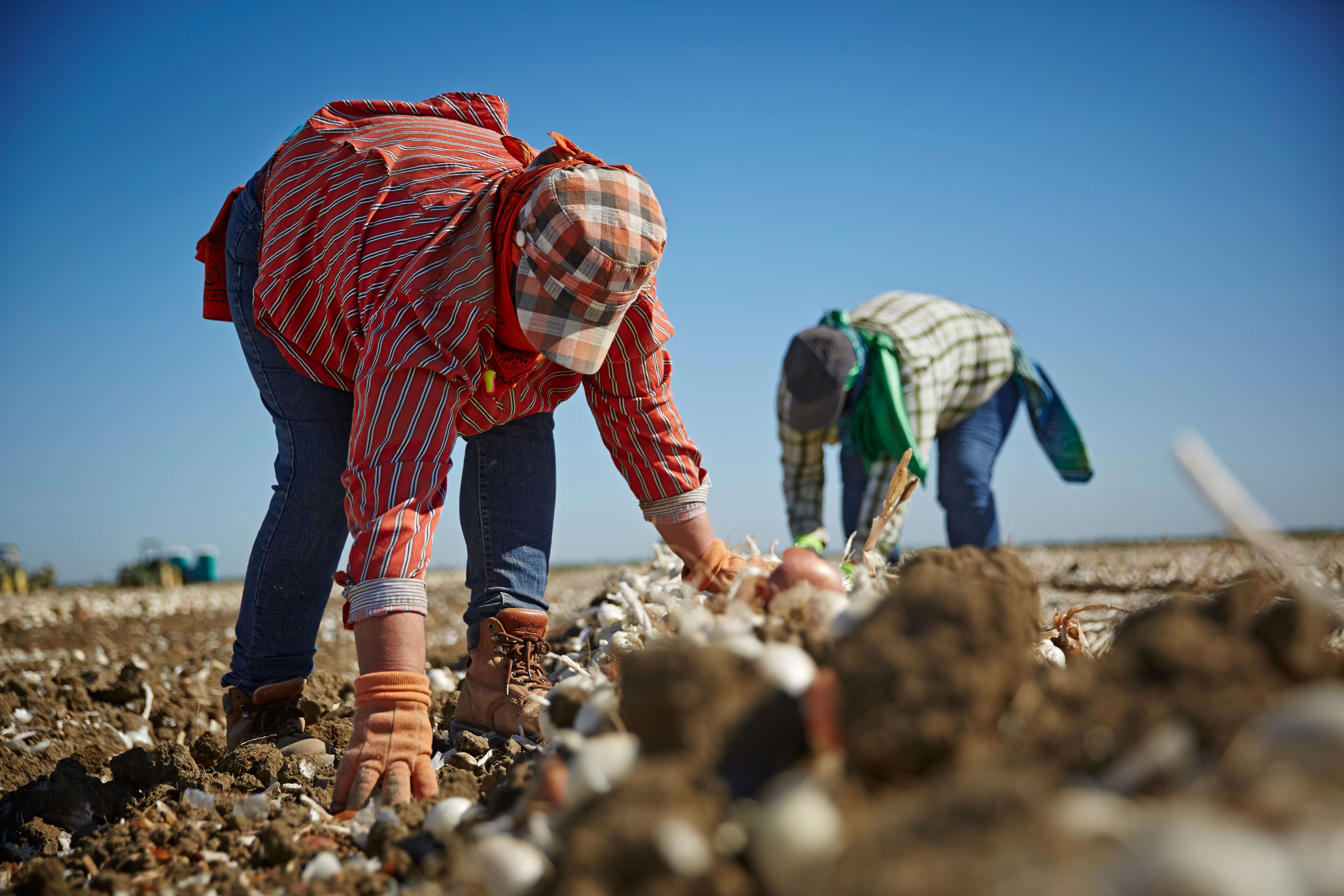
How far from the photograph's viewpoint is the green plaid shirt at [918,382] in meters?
4.65

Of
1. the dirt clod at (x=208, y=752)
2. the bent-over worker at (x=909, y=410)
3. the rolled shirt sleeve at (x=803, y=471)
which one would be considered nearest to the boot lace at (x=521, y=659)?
the dirt clod at (x=208, y=752)

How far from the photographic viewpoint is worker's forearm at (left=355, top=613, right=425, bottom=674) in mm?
1699

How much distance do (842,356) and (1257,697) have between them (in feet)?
12.3

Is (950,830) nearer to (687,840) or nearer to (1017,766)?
(1017,766)

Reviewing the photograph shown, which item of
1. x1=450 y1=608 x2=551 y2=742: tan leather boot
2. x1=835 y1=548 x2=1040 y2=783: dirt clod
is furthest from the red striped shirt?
x1=835 y1=548 x2=1040 y2=783: dirt clod

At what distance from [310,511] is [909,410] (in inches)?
127

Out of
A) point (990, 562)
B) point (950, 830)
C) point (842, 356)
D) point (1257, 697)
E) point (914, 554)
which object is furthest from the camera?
point (842, 356)

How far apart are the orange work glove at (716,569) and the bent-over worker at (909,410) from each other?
201 cm

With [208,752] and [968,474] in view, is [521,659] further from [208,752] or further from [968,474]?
[968,474]

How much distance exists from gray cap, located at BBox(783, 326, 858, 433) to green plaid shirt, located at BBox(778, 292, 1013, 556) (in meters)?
0.19

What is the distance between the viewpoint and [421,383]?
1.85 m

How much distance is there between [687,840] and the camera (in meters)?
0.85

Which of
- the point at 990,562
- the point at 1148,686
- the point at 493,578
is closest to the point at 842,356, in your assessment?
the point at 493,578

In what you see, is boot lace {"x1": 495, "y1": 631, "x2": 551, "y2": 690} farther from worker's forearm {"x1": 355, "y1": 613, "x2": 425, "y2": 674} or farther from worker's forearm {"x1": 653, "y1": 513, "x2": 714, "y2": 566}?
worker's forearm {"x1": 355, "y1": 613, "x2": 425, "y2": 674}
